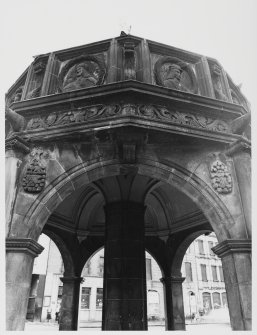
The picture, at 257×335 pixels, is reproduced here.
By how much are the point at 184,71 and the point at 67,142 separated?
2758 mm

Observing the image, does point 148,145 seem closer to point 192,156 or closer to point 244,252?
point 192,156

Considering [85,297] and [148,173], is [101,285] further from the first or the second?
[148,173]

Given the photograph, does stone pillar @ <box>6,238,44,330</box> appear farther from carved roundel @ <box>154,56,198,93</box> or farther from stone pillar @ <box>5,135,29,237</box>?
carved roundel @ <box>154,56,198,93</box>

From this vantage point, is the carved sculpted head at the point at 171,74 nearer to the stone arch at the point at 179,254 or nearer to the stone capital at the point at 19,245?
the stone capital at the point at 19,245

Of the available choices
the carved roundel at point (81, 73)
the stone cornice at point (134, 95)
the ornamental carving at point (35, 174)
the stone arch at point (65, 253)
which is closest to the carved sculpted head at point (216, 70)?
the stone cornice at point (134, 95)

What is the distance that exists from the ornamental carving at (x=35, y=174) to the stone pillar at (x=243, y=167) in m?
3.11

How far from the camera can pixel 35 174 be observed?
470 cm

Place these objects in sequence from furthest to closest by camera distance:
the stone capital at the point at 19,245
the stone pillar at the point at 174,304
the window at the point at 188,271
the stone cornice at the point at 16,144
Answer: the window at the point at 188,271
the stone pillar at the point at 174,304
the stone cornice at the point at 16,144
the stone capital at the point at 19,245

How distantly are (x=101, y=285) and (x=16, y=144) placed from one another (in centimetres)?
2159

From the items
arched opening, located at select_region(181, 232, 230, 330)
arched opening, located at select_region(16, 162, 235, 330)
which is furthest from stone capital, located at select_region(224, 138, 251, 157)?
arched opening, located at select_region(181, 232, 230, 330)

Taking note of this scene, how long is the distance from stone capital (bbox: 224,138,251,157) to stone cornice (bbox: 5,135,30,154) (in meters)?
3.41

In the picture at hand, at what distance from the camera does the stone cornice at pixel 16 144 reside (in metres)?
4.69

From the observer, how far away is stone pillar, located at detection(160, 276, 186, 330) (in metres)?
8.09

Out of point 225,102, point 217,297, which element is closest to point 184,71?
point 225,102
